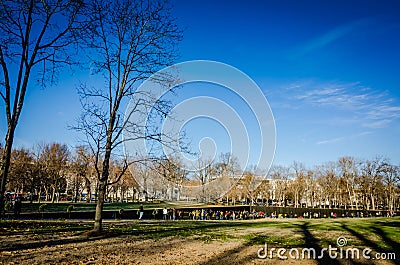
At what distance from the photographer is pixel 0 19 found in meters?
12.8

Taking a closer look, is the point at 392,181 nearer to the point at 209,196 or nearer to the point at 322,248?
the point at 209,196

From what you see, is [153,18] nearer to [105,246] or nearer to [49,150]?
[105,246]

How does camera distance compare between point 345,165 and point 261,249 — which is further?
point 345,165

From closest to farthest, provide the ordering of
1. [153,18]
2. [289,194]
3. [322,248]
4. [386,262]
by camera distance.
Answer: [386,262]
[322,248]
[153,18]
[289,194]

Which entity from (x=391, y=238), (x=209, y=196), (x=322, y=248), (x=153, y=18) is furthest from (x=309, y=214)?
(x=153, y=18)

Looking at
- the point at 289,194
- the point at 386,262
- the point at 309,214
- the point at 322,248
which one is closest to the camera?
the point at 386,262

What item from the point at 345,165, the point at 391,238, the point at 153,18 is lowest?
the point at 391,238

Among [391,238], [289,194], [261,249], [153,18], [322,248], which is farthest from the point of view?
[289,194]

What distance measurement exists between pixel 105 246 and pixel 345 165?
7768cm

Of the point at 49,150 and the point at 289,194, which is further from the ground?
the point at 49,150

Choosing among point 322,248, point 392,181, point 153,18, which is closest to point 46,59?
point 153,18

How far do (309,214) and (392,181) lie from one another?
3544 cm

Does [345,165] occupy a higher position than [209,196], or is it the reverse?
[345,165]

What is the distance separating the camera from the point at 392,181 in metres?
75.7
